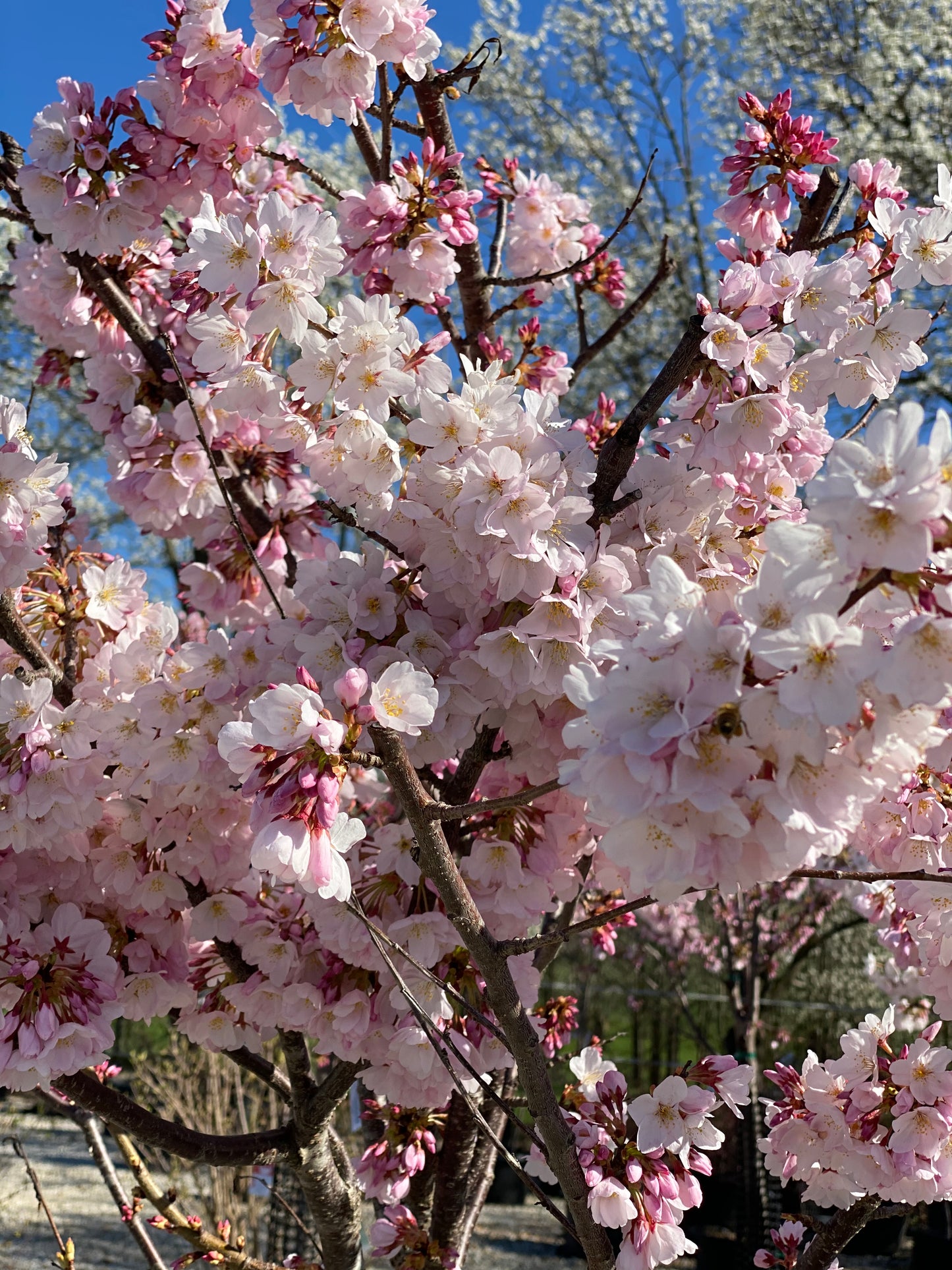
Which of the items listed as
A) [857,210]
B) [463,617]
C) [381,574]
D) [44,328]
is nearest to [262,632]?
[381,574]

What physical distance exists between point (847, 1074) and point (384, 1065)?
81 centimetres

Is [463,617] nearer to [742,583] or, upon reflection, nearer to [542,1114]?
[742,583]

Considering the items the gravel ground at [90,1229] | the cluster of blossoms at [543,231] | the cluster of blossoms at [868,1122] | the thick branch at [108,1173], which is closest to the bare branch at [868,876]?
the cluster of blossoms at [868,1122]

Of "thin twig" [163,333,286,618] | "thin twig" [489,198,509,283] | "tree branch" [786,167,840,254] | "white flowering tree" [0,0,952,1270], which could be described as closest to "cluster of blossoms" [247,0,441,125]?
"white flowering tree" [0,0,952,1270]

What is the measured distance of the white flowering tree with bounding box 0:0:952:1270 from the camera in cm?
91

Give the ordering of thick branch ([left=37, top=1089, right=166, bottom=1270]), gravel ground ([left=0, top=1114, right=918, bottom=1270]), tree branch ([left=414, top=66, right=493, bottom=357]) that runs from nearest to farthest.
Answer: tree branch ([left=414, top=66, right=493, bottom=357]) < thick branch ([left=37, top=1089, right=166, bottom=1270]) < gravel ground ([left=0, top=1114, right=918, bottom=1270])

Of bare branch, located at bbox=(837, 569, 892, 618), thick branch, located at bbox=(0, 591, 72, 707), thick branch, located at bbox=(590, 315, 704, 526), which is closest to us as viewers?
bare branch, located at bbox=(837, 569, 892, 618)

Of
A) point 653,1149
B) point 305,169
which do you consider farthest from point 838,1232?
point 305,169

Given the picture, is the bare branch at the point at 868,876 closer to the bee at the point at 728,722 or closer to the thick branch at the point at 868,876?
the thick branch at the point at 868,876

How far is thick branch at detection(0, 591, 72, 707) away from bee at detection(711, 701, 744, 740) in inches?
48.6

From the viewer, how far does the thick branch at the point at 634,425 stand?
4.94ft

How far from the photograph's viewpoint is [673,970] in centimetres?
956

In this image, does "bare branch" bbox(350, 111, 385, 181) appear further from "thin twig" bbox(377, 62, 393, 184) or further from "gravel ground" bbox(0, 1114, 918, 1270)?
"gravel ground" bbox(0, 1114, 918, 1270)

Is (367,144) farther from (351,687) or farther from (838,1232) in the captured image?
(838,1232)
